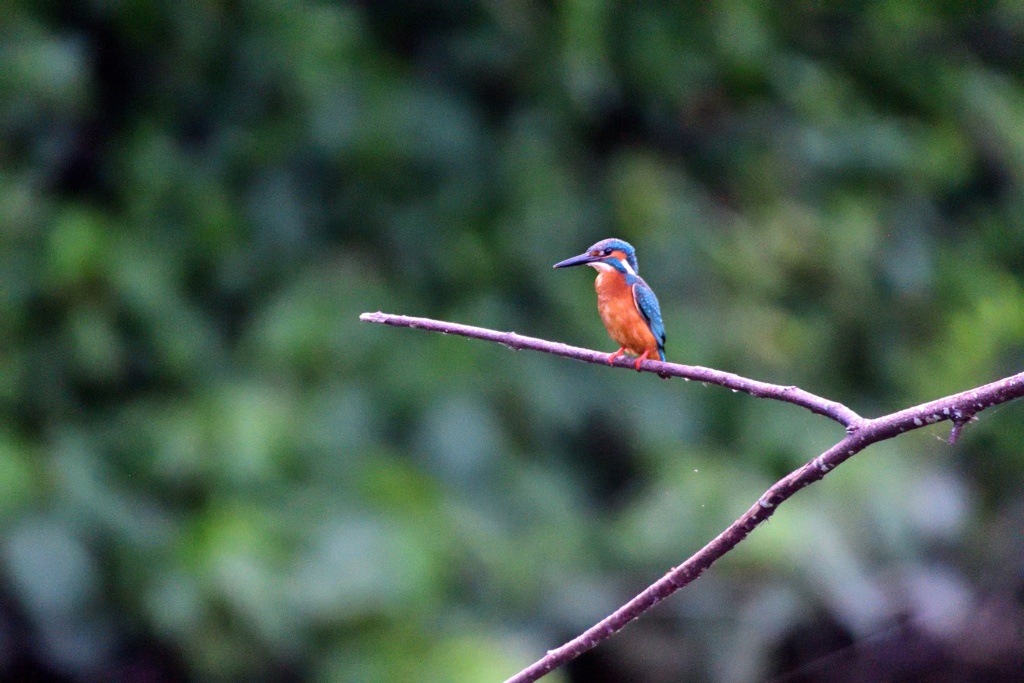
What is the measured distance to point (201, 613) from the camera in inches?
130

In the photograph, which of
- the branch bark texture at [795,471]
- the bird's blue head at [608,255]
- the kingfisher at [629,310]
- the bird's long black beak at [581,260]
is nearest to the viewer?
the branch bark texture at [795,471]

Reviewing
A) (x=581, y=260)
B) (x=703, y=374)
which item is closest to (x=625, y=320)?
(x=581, y=260)

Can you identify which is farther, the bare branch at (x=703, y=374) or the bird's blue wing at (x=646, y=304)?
the bird's blue wing at (x=646, y=304)

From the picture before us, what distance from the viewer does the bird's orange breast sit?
5.17 feet

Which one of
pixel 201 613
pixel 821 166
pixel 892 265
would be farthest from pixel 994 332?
pixel 201 613

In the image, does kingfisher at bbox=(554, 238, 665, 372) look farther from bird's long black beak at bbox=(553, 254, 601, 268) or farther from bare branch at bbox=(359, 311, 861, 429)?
bare branch at bbox=(359, 311, 861, 429)

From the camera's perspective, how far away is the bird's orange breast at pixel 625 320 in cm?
158

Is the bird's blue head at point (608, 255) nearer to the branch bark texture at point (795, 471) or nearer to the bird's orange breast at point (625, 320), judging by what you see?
the bird's orange breast at point (625, 320)

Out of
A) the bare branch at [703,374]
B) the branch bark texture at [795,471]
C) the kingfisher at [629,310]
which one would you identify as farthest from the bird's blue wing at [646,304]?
the branch bark texture at [795,471]

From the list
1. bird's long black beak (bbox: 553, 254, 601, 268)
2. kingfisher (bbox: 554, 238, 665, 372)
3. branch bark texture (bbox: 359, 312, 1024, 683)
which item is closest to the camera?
branch bark texture (bbox: 359, 312, 1024, 683)

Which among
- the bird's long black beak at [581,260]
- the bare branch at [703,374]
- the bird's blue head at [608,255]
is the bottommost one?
the bare branch at [703,374]

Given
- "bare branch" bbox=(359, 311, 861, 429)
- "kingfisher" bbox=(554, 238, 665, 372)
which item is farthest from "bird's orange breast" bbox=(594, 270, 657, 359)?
"bare branch" bbox=(359, 311, 861, 429)

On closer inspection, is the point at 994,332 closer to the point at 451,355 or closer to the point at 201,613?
the point at 451,355

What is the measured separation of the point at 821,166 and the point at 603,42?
1.08m
